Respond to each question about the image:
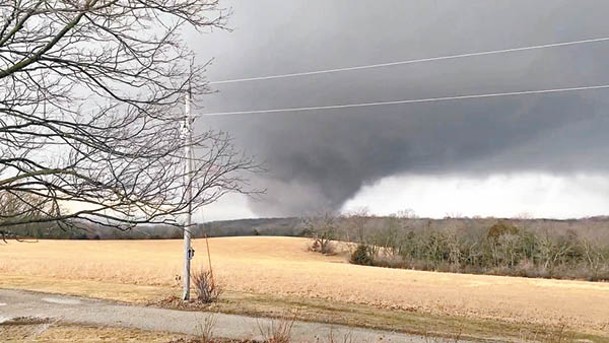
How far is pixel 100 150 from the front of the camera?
5.41m

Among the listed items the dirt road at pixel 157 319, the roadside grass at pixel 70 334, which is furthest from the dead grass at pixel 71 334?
the dirt road at pixel 157 319

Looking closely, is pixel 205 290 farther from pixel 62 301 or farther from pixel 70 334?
pixel 70 334

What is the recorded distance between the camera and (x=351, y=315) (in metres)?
19.2

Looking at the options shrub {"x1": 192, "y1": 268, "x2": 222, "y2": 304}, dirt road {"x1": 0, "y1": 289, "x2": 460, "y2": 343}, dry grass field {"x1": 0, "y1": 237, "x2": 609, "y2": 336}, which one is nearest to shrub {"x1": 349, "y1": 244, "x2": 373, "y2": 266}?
dry grass field {"x1": 0, "y1": 237, "x2": 609, "y2": 336}

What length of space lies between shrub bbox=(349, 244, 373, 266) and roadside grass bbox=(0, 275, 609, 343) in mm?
49007

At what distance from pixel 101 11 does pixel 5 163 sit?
5.69 feet

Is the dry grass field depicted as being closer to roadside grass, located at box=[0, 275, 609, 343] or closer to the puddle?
roadside grass, located at box=[0, 275, 609, 343]

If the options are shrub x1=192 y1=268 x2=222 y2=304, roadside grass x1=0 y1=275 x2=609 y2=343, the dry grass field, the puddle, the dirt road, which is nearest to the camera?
the dirt road

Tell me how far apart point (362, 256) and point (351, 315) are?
183 feet

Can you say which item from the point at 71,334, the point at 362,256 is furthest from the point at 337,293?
the point at 362,256

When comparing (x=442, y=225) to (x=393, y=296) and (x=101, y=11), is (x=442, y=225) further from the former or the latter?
(x=101, y=11)

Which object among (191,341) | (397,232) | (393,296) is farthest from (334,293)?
(397,232)

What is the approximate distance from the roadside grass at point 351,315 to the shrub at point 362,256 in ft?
161

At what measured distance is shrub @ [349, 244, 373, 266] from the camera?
73438mm
